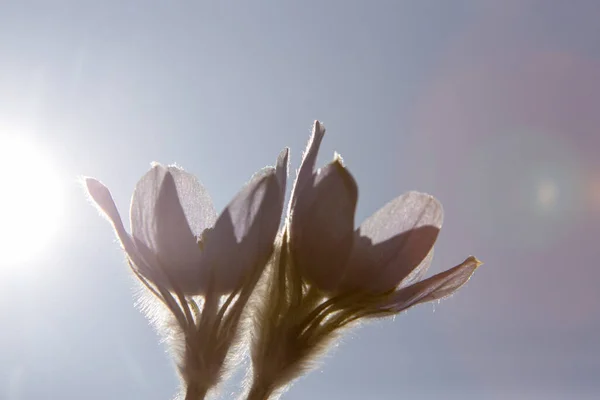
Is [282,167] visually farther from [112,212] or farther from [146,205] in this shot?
[112,212]

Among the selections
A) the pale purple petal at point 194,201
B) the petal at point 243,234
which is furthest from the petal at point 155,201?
the petal at point 243,234

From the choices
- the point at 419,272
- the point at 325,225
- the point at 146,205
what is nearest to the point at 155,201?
the point at 146,205

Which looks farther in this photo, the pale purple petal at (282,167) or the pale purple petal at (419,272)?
the pale purple petal at (419,272)

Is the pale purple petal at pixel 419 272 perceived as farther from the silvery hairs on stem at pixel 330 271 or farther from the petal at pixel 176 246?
the petal at pixel 176 246

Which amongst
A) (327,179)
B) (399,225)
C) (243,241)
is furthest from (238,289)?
(399,225)

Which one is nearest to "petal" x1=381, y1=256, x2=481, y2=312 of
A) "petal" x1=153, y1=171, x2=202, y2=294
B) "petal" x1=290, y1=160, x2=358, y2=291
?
"petal" x1=290, y1=160, x2=358, y2=291

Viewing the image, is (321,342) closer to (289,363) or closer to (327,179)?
(289,363)
